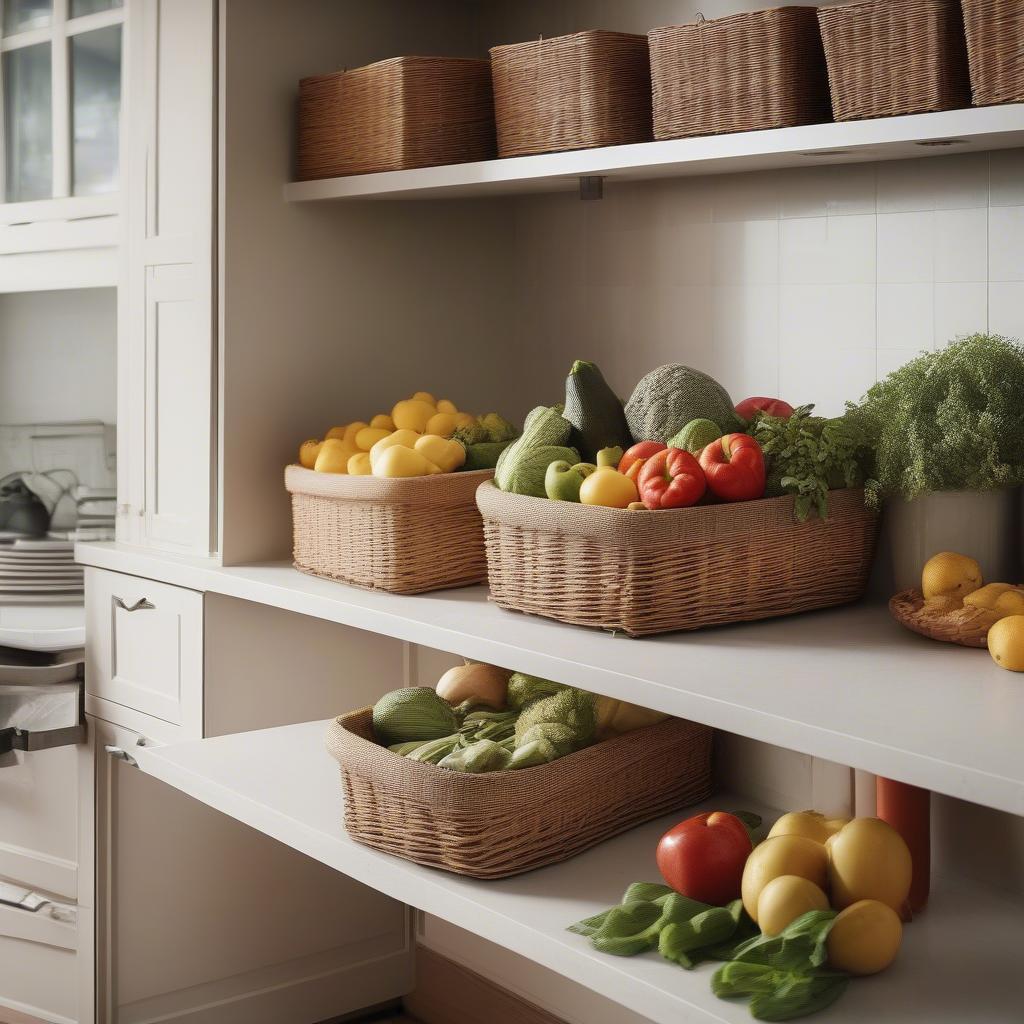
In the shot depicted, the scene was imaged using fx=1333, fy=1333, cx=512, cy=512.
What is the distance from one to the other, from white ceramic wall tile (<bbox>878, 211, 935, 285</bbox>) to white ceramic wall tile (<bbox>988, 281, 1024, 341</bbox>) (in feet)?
0.32

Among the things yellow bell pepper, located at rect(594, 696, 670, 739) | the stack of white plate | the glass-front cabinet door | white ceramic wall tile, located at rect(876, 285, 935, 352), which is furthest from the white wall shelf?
the glass-front cabinet door

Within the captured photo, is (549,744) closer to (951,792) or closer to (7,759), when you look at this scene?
(951,792)

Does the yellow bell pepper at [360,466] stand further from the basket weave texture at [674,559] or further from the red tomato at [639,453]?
the red tomato at [639,453]

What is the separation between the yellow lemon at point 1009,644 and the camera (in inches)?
52.1

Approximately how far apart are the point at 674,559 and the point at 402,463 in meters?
0.49

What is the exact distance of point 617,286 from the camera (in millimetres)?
2164

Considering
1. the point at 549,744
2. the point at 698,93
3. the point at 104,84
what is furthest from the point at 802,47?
the point at 104,84

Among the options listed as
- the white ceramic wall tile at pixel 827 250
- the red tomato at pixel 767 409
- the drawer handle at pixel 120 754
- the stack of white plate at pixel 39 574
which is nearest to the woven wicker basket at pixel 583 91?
the white ceramic wall tile at pixel 827 250

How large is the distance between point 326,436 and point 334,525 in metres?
0.30

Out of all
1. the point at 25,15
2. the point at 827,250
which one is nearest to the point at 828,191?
the point at 827,250

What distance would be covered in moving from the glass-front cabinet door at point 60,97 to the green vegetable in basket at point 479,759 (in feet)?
4.30

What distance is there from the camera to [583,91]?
172 cm

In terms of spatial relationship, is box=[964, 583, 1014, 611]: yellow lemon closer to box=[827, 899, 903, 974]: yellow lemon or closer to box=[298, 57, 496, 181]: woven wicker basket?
box=[827, 899, 903, 974]: yellow lemon

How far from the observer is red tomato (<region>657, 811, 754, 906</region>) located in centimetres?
138
